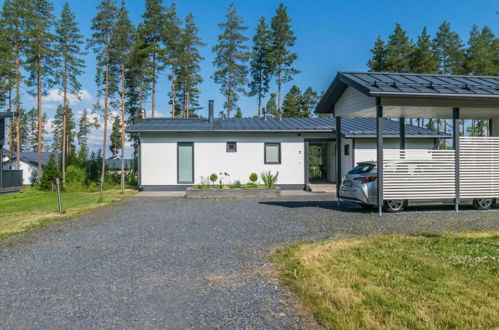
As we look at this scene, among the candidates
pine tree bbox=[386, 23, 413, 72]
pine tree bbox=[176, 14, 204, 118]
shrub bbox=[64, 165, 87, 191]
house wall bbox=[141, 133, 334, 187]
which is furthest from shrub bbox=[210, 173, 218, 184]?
pine tree bbox=[386, 23, 413, 72]

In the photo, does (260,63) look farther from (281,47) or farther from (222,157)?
(222,157)

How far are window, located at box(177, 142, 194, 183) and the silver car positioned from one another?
9.04 meters

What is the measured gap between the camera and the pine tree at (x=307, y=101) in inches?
1923

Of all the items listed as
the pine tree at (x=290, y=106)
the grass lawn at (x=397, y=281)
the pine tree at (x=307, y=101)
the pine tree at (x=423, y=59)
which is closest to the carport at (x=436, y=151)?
the grass lawn at (x=397, y=281)

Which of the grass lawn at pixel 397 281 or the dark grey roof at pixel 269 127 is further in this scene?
the dark grey roof at pixel 269 127

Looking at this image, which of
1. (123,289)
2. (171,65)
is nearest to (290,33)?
(171,65)

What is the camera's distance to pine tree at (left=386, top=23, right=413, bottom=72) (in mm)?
31156

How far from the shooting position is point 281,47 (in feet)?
108

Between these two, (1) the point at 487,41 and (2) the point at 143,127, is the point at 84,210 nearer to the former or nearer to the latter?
(2) the point at 143,127

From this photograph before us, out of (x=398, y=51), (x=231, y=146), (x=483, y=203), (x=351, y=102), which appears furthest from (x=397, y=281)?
(x=398, y=51)

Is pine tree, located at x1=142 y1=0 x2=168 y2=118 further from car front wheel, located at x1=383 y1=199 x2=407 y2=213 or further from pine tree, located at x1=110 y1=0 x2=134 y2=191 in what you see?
car front wheel, located at x1=383 y1=199 x2=407 y2=213

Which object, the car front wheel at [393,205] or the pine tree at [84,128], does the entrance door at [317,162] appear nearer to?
the car front wheel at [393,205]

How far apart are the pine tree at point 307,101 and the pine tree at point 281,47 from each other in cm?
1515

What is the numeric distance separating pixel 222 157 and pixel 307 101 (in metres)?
34.0
